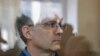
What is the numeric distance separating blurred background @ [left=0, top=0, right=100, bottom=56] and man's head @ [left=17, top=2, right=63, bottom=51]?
4cm

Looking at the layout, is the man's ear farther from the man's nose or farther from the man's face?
the man's nose

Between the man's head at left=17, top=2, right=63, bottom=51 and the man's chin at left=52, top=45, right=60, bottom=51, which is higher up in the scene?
the man's head at left=17, top=2, right=63, bottom=51

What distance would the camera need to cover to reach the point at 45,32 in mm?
878

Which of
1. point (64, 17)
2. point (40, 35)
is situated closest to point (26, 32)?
point (40, 35)

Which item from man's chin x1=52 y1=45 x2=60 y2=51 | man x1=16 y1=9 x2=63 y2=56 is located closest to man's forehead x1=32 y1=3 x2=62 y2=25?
man x1=16 y1=9 x2=63 y2=56

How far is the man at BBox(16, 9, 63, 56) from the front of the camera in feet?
2.80

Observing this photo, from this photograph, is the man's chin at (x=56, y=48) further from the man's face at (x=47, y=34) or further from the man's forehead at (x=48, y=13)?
the man's forehead at (x=48, y=13)

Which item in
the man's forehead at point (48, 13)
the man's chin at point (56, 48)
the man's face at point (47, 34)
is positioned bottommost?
the man's chin at point (56, 48)

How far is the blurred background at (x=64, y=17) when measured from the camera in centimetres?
87

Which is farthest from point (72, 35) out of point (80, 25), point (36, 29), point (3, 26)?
point (3, 26)

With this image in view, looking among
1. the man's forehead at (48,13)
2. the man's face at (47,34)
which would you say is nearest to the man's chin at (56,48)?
the man's face at (47,34)

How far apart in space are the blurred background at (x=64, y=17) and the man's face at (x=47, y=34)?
5 centimetres

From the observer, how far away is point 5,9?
2.90 ft

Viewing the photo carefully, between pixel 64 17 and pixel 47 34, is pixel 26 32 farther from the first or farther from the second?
pixel 64 17
